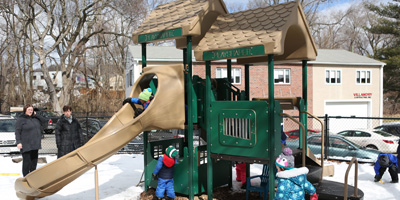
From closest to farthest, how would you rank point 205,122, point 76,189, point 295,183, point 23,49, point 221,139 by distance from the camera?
1. point 295,183
2. point 221,139
3. point 205,122
4. point 76,189
5. point 23,49

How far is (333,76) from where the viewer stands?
28.2m

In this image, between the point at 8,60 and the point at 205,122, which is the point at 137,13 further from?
the point at 8,60

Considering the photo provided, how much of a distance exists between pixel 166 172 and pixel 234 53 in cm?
236

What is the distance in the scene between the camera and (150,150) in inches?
278

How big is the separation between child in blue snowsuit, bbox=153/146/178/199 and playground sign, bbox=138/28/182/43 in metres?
2.01

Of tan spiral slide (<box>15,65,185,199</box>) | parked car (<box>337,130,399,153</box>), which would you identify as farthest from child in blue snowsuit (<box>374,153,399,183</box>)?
parked car (<box>337,130,399,153</box>)

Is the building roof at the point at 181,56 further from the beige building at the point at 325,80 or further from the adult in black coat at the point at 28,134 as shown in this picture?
the adult in black coat at the point at 28,134

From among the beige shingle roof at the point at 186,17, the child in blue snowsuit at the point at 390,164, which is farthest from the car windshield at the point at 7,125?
the child in blue snowsuit at the point at 390,164

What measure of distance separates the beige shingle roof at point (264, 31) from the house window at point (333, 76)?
22216 mm

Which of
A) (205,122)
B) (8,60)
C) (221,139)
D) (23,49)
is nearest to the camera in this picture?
(221,139)

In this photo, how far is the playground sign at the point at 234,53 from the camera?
219 inches

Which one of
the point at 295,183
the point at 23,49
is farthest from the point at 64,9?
the point at 295,183

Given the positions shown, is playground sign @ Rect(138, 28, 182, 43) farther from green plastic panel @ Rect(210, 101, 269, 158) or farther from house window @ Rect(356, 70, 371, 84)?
house window @ Rect(356, 70, 371, 84)

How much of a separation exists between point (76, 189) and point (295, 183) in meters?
4.79
